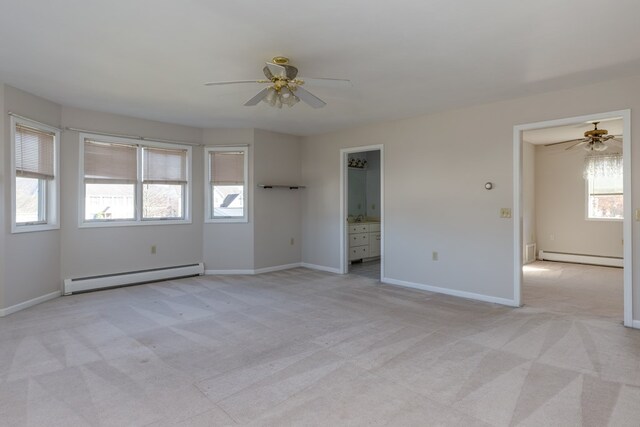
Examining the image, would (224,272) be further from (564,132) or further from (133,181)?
(564,132)

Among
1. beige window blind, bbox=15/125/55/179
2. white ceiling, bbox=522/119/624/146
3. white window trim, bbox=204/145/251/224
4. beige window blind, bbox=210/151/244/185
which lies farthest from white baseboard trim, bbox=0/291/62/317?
white ceiling, bbox=522/119/624/146

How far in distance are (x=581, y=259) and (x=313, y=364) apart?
7162mm

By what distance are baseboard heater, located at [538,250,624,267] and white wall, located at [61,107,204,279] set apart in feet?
23.3

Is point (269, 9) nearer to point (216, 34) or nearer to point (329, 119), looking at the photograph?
point (216, 34)

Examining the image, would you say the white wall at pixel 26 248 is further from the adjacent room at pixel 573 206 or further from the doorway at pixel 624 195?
the adjacent room at pixel 573 206

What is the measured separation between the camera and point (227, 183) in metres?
6.24

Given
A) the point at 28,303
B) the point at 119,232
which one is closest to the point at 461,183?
the point at 119,232

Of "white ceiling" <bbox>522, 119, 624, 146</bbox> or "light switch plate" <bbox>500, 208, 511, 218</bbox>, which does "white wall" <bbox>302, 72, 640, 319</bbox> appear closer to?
"light switch plate" <bbox>500, 208, 511, 218</bbox>

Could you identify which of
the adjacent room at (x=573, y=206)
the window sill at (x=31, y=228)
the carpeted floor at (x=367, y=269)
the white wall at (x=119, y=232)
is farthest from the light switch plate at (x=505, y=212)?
the window sill at (x=31, y=228)

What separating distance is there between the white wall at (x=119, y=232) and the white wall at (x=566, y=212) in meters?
7.08

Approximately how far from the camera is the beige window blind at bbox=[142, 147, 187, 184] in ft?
18.4

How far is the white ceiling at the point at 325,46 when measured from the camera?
95.3 inches

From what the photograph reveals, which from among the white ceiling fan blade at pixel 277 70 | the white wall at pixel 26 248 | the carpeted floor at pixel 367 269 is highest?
the white ceiling fan blade at pixel 277 70

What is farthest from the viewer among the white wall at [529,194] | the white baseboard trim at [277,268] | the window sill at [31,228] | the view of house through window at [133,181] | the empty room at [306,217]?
the white wall at [529,194]
